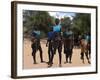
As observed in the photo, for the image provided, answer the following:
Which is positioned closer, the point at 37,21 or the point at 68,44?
the point at 37,21

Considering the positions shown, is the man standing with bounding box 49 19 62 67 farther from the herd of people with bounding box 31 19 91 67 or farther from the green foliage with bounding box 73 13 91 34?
the green foliage with bounding box 73 13 91 34

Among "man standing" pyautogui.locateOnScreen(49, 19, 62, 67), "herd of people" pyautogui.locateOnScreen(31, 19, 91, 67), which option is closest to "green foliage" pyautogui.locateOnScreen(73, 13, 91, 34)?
"herd of people" pyautogui.locateOnScreen(31, 19, 91, 67)

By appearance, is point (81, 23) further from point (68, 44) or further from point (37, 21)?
point (37, 21)

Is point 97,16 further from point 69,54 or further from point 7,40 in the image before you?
point 7,40

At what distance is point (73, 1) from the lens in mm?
2422

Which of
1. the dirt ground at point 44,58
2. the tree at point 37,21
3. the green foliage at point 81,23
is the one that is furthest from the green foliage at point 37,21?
the green foliage at point 81,23

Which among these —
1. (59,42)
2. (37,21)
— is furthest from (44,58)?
(37,21)

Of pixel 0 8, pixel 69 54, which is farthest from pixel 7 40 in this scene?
pixel 69 54

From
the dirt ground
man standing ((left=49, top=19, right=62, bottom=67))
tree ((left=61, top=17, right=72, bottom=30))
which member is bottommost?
the dirt ground

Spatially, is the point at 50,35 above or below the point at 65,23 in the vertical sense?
below

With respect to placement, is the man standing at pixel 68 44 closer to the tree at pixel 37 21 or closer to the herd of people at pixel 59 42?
the herd of people at pixel 59 42

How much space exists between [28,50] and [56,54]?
288 mm

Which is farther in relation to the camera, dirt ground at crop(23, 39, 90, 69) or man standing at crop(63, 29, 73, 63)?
man standing at crop(63, 29, 73, 63)

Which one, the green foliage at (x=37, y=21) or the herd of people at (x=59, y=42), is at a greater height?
the green foliage at (x=37, y=21)
